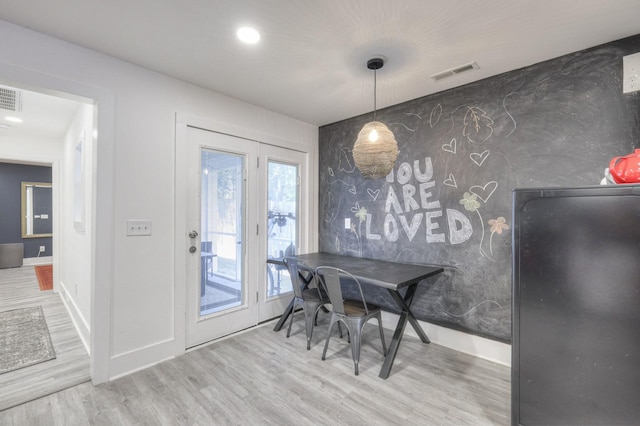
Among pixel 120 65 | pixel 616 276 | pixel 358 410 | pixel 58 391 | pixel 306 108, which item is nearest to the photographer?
pixel 616 276

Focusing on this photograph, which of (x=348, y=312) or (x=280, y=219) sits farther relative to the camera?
(x=280, y=219)

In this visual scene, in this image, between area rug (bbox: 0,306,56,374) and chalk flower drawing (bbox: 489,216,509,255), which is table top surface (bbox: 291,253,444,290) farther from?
area rug (bbox: 0,306,56,374)

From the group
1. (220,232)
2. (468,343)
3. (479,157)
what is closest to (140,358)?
(220,232)

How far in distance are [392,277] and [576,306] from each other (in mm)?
1233

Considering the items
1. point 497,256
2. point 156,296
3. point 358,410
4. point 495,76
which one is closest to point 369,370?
point 358,410

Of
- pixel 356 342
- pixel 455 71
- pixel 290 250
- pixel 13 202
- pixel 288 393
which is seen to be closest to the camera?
pixel 288 393

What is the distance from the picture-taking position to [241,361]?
2578mm

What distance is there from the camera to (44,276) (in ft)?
18.7

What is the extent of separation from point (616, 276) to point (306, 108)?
299 centimetres

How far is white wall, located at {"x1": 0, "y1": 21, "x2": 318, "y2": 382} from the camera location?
81.3 inches

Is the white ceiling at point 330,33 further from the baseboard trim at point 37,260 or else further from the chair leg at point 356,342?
the baseboard trim at point 37,260

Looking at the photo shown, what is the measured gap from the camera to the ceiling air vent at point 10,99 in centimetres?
294

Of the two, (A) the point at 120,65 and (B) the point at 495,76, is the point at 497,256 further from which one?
(A) the point at 120,65

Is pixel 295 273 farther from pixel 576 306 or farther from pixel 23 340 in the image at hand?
pixel 23 340
